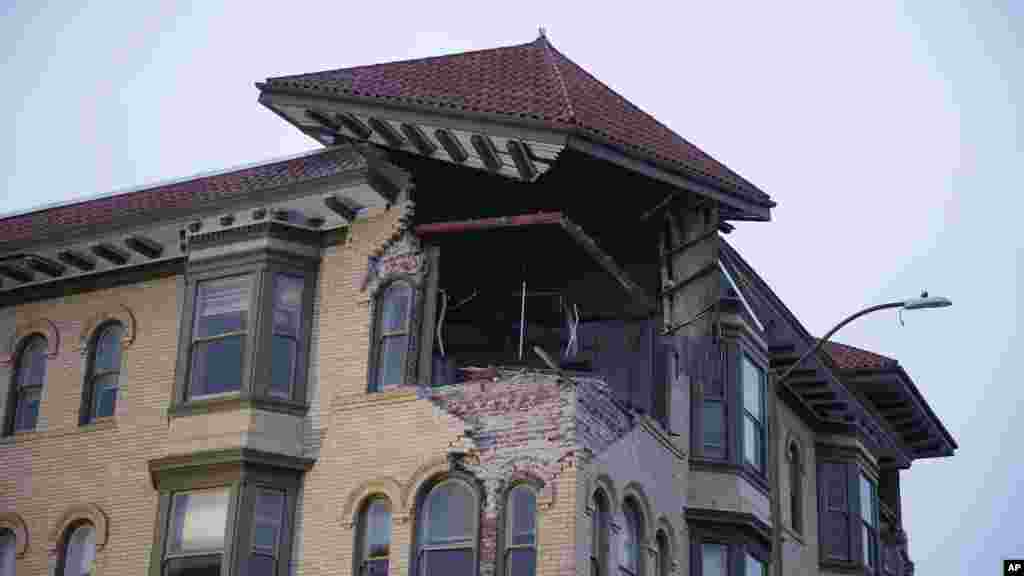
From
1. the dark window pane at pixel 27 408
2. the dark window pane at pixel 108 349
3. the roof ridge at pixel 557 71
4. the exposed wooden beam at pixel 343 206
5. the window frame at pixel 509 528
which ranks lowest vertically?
the window frame at pixel 509 528

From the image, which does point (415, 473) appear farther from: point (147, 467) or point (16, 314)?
point (16, 314)

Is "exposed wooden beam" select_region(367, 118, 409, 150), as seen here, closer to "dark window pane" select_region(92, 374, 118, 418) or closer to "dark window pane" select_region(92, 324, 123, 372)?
"dark window pane" select_region(92, 324, 123, 372)

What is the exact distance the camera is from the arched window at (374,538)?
27.4 m

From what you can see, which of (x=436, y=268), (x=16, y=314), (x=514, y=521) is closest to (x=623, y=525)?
(x=514, y=521)

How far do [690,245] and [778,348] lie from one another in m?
5.10

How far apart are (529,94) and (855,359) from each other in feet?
43.4

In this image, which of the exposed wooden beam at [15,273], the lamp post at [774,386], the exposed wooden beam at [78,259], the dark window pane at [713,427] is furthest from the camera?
the exposed wooden beam at [15,273]

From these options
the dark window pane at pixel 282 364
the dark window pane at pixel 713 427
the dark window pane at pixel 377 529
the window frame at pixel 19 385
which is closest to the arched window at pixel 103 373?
the window frame at pixel 19 385

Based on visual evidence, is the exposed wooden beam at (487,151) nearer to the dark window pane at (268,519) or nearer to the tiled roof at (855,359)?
the dark window pane at (268,519)

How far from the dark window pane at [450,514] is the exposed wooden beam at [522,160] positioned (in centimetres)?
471

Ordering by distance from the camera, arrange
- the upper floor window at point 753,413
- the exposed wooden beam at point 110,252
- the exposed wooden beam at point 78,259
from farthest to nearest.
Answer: the upper floor window at point 753,413
the exposed wooden beam at point 78,259
the exposed wooden beam at point 110,252

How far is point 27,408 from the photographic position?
3194 cm

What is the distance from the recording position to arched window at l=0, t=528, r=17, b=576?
3064cm

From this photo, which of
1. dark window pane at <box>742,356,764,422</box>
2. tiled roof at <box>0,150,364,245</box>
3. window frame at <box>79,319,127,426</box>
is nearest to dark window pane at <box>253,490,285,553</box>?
window frame at <box>79,319,127,426</box>
